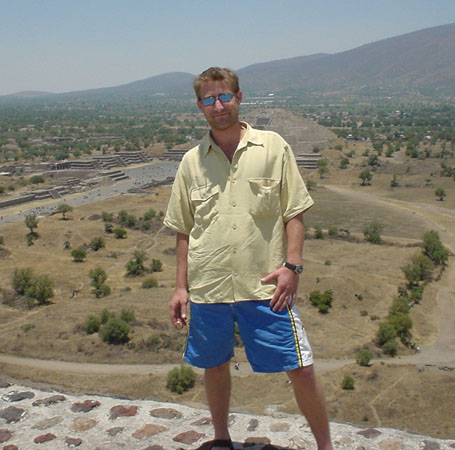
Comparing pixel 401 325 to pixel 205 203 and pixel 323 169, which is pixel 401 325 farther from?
pixel 323 169

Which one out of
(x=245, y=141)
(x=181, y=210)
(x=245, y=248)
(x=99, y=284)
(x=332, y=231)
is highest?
(x=245, y=141)

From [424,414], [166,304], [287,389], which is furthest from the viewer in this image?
[166,304]

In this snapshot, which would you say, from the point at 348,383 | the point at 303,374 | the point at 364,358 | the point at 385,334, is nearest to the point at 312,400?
the point at 303,374

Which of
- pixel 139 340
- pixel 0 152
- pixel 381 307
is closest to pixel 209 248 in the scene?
pixel 139 340

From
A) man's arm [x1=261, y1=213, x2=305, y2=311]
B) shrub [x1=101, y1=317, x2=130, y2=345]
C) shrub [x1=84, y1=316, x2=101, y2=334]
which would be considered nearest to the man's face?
man's arm [x1=261, y1=213, x2=305, y2=311]

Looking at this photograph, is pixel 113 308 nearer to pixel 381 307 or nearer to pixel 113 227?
pixel 381 307
